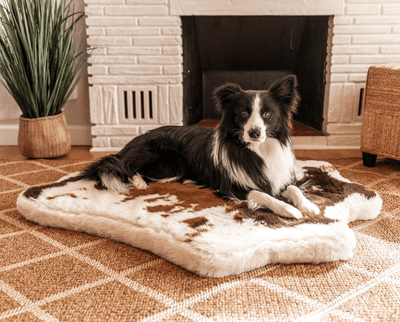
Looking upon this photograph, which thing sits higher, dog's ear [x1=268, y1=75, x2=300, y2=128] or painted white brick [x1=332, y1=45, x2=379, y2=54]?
painted white brick [x1=332, y1=45, x2=379, y2=54]

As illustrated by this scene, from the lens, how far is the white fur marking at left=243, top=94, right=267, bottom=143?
1661 mm

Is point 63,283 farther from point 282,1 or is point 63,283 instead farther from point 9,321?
point 282,1

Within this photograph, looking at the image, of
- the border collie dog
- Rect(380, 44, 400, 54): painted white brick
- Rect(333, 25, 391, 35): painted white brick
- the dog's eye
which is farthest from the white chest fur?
Rect(380, 44, 400, 54): painted white brick

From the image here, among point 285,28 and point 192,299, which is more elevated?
point 285,28

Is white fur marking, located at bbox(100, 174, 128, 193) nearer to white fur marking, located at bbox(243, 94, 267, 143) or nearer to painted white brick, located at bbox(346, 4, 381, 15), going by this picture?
white fur marking, located at bbox(243, 94, 267, 143)

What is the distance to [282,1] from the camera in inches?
117

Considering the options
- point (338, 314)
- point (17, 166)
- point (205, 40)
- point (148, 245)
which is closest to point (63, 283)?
point (148, 245)

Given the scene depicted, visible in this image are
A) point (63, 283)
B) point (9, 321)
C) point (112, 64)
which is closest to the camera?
point (9, 321)

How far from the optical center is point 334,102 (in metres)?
3.11

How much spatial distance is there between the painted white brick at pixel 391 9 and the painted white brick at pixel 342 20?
10.0 inches

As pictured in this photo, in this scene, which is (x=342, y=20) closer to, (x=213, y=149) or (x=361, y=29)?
(x=361, y=29)

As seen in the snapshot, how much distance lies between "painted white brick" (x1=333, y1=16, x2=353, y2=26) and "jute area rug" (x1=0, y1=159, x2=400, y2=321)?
75.6 inches

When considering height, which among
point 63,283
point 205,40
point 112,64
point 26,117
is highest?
point 205,40

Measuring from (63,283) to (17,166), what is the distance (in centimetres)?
167
